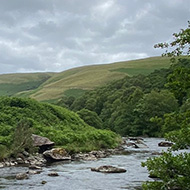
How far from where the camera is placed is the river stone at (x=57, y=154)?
40.3m

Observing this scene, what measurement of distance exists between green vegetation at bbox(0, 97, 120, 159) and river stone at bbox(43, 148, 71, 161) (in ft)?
9.43

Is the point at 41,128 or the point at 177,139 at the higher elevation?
the point at 177,139

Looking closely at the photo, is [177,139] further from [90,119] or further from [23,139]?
[90,119]

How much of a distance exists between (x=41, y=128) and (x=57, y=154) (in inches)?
517

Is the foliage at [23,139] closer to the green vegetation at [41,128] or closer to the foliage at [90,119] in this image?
the green vegetation at [41,128]

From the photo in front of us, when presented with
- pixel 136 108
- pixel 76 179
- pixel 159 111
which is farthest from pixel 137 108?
pixel 76 179

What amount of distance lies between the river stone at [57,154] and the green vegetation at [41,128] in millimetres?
2875

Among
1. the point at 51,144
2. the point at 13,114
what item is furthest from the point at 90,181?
the point at 13,114

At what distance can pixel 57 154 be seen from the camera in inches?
1630

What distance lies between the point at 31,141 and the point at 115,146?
18.9 meters

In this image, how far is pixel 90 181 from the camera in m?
27.1

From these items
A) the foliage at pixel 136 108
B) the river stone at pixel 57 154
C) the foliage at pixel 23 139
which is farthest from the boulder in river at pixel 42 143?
the foliage at pixel 136 108

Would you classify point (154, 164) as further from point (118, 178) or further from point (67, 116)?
point (67, 116)

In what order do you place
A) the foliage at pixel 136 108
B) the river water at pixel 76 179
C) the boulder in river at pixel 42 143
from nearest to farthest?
the river water at pixel 76 179 < the boulder in river at pixel 42 143 < the foliage at pixel 136 108
